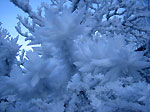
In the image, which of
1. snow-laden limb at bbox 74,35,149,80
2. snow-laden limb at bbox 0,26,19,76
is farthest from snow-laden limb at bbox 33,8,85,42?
snow-laden limb at bbox 0,26,19,76

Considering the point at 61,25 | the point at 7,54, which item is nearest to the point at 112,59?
the point at 61,25

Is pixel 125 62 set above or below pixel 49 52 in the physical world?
below

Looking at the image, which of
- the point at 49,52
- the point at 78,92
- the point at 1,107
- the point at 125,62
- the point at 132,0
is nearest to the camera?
the point at 125,62

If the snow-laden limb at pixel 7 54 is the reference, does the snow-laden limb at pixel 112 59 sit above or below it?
below

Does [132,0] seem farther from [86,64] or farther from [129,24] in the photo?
[86,64]

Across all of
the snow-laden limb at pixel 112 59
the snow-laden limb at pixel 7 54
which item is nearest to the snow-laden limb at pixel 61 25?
the snow-laden limb at pixel 112 59

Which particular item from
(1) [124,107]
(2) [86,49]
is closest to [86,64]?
(2) [86,49]

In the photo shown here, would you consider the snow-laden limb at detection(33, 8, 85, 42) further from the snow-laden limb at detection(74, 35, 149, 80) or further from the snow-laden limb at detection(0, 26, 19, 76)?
the snow-laden limb at detection(0, 26, 19, 76)

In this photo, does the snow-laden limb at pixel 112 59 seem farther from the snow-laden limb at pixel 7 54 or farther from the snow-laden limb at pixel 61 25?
the snow-laden limb at pixel 7 54
